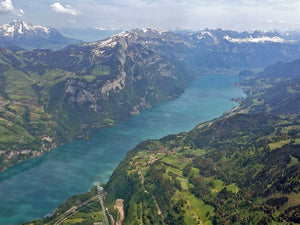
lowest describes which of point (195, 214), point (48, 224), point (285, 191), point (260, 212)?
point (48, 224)

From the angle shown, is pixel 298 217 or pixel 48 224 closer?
pixel 298 217

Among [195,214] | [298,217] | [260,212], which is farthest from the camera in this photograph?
[195,214]

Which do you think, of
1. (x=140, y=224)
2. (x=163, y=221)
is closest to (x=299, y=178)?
(x=163, y=221)

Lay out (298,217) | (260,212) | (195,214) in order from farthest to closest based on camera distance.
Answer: (195,214), (260,212), (298,217)

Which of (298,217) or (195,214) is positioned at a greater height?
(298,217)

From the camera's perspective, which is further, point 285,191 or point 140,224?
point 140,224

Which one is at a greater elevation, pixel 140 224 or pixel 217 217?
pixel 217 217

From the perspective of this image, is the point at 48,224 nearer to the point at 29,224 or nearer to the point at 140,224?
the point at 29,224

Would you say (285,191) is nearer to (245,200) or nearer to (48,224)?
(245,200)

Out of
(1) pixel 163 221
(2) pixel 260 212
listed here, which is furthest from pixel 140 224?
(2) pixel 260 212
